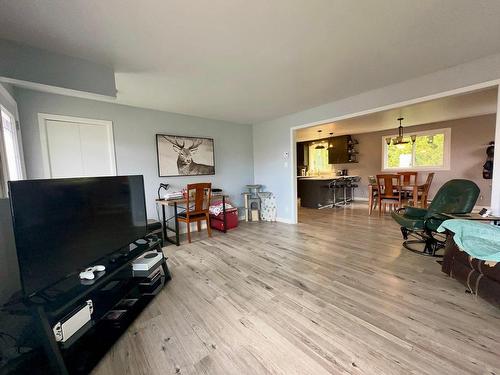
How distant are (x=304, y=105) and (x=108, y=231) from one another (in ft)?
11.8

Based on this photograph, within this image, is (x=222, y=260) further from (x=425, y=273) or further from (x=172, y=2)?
(x=172, y=2)

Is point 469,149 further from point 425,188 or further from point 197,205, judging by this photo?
point 197,205

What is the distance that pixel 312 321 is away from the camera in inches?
63.8

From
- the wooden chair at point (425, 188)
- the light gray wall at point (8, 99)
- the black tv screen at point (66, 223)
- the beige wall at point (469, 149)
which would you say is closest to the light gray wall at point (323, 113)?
the wooden chair at point (425, 188)

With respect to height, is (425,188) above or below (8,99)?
below

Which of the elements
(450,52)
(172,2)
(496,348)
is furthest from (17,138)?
(450,52)

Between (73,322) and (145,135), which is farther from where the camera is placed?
(145,135)

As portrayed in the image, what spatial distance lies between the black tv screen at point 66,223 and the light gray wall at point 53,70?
1052 millimetres

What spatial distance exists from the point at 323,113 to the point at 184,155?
2.85m

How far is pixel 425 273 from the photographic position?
2273 millimetres

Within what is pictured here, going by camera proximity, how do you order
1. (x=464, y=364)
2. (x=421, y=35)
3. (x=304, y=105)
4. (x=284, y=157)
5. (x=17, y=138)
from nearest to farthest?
(x=464, y=364)
(x=421, y=35)
(x=17, y=138)
(x=304, y=105)
(x=284, y=157)

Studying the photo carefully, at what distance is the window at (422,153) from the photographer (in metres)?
5.81

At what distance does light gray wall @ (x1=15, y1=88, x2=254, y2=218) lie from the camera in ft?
9.02

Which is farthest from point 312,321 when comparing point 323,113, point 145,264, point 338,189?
point 338,189
